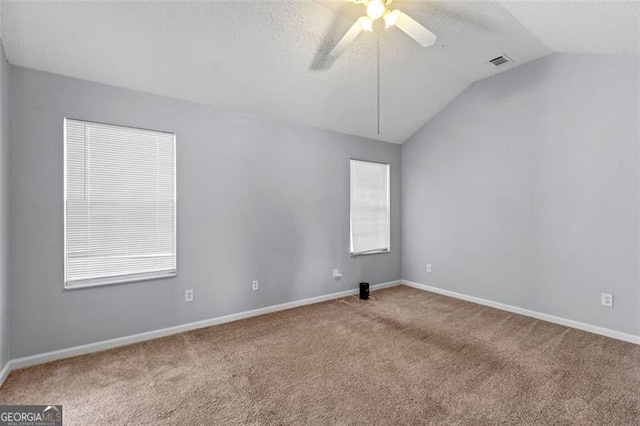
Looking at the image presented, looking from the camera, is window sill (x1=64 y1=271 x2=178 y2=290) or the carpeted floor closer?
the carpeted floor

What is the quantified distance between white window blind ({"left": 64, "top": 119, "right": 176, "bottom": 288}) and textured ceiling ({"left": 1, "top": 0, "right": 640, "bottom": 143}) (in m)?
0.51

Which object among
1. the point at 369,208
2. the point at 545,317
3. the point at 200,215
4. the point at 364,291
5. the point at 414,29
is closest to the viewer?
the point at 414,29

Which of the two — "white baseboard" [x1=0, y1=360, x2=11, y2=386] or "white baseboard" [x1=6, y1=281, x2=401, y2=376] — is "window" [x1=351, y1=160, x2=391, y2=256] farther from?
"white baseboard" [x1=0, y1=360, x2=11, y2=386]

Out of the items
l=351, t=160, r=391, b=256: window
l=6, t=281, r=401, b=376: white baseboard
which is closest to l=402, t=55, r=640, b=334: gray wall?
l=351, t=160, r=391, b=256: window

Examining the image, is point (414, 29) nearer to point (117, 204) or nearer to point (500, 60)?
point (500, 60)

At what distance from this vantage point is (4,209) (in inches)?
87.7

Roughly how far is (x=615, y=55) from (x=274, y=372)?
14.1ft

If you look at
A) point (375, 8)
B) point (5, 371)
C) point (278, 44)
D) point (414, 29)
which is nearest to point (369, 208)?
point (278, 44)

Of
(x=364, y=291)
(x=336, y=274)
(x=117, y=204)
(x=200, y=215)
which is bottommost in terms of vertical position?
(x=364, y=291)

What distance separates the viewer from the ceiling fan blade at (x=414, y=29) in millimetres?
Result: 2082

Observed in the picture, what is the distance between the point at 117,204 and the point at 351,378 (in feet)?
8.41

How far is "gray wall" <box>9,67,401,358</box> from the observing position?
2.40m

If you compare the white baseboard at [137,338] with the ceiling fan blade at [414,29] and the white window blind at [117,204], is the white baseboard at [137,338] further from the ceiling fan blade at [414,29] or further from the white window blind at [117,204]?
the ceiling fan blade at [414,29]

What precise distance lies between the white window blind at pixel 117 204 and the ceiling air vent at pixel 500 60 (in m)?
3.71
